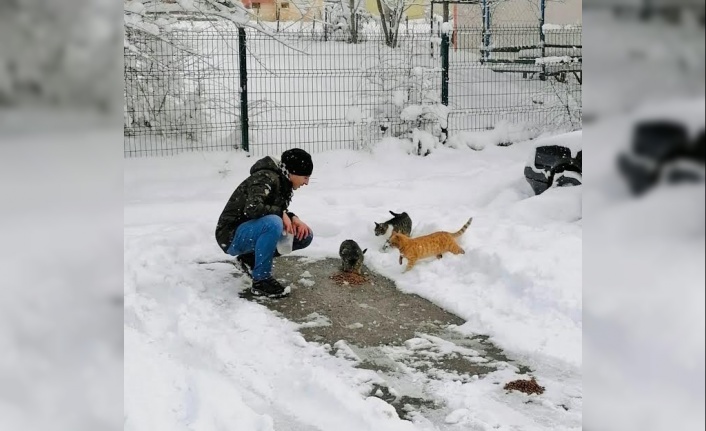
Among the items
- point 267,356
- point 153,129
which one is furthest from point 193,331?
point 153,129

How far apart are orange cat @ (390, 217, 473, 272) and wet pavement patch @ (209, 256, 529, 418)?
298 millimetres

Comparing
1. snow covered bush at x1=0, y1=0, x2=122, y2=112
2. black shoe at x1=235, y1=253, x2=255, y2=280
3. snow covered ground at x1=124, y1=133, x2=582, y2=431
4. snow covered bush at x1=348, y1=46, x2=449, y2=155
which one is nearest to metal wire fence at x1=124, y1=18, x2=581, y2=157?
snow covered bush at x1=348, y1=46, x2=449, y2=155

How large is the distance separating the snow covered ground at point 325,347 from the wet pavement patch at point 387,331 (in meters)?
0.10

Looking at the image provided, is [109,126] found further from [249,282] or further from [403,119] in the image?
[403,119]

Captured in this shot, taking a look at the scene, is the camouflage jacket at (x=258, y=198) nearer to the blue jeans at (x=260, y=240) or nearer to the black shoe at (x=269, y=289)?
the blue jeans at (x=260, y=240)

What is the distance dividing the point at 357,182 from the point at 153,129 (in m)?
3.57

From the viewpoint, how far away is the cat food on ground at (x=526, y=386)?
4.11 m

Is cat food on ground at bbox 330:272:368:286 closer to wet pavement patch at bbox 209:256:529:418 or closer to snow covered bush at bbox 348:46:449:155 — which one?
wet pavement patch at bbox 209:256:529:418

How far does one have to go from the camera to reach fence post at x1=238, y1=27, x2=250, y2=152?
442 inches

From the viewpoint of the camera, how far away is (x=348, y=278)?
20.6ft

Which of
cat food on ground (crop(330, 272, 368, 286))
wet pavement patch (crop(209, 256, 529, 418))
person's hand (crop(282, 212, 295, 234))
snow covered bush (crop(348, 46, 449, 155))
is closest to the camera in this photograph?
wet pavement patch (crop(209, 256, 529, 418))

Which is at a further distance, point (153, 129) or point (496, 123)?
point (496, 123)

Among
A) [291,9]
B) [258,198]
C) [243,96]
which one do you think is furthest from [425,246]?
[291,9]

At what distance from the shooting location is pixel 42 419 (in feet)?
2.91
